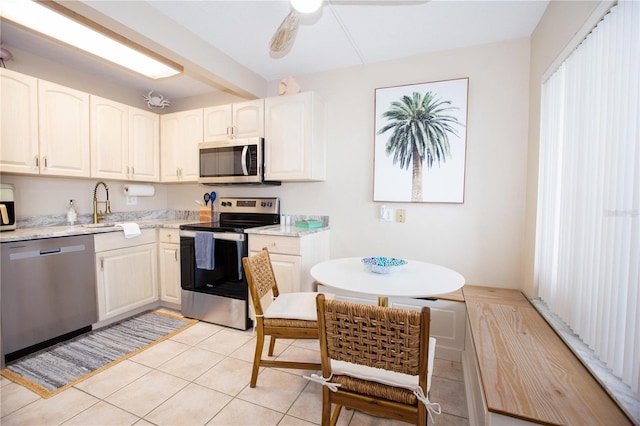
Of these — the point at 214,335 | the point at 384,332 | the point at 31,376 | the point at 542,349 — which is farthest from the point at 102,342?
the point at 542,349

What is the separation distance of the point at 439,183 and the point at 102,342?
125 inches

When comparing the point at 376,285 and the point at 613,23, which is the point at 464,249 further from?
the point at 613,23

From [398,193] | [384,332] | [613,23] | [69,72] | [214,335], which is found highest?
[69,72]

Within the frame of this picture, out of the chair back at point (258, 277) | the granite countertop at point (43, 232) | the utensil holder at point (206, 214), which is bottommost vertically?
the chair back at point (258, 277)

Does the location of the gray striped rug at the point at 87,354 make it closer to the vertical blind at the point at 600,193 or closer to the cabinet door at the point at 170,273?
the cabinet door at the point at 170,273

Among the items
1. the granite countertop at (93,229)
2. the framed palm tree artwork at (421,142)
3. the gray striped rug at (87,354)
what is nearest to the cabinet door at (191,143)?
the granite countertop at (93,229)

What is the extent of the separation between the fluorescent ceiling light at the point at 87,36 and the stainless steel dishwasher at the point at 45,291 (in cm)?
149

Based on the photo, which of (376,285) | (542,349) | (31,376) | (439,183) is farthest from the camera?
(439,183)

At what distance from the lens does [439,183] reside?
2.49m

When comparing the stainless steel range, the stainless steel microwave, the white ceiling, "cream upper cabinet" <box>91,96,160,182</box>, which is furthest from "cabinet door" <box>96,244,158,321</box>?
the white ceiling

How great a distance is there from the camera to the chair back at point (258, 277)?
174cm

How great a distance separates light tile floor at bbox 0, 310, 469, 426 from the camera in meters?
1.56

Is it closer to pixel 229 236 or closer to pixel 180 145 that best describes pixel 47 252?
pixel 229 236

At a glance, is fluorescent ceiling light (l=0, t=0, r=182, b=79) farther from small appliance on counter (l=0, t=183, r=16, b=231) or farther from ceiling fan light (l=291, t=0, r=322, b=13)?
ceiling fan light (l=291, t=0, r=322, b=13)
